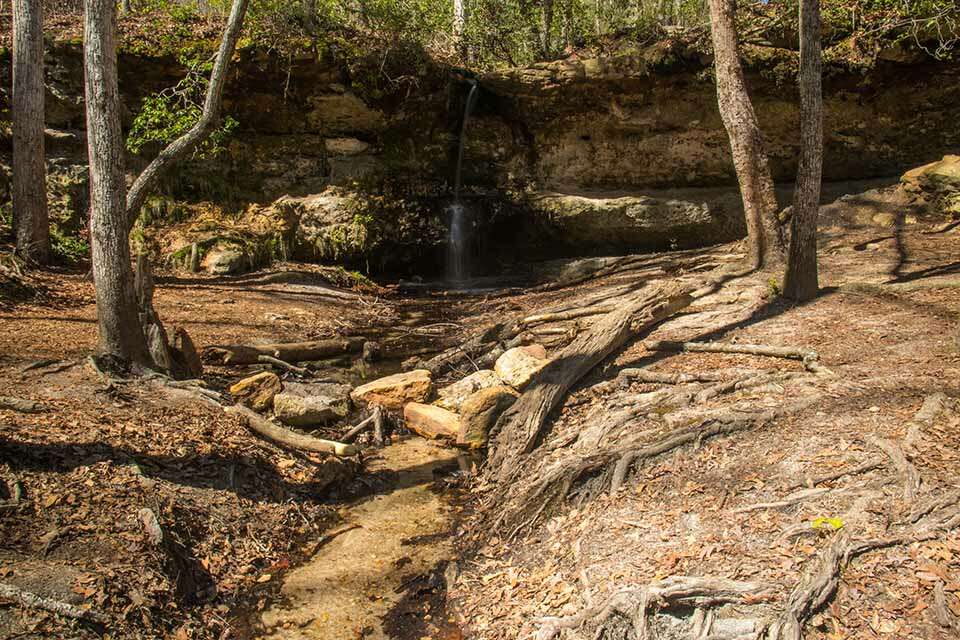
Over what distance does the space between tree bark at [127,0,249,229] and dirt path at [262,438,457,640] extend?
4.33 meters

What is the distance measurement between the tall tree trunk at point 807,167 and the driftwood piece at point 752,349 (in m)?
1.97

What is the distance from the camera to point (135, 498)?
16.1 ft

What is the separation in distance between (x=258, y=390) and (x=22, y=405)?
8.65 ft

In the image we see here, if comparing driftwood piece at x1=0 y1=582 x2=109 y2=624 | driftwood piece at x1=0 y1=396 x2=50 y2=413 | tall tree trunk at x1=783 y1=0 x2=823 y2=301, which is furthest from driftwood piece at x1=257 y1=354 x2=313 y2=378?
tall tree trunk at x1=783 y1=0 x2=823 y2=301

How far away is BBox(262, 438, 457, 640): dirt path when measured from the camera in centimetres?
443

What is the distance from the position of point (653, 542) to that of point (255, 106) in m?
15.2

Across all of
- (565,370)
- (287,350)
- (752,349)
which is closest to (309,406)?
(287,350)

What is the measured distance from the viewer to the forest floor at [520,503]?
384cm

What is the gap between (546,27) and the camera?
17.6 meters

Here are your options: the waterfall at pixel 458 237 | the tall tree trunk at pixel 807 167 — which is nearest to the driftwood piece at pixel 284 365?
the tall tree trunk at pixel 807 167

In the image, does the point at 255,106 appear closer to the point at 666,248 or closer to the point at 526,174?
the point at 526,174

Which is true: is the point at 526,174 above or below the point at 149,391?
above

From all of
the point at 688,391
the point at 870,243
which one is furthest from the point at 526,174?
the point at 688,391

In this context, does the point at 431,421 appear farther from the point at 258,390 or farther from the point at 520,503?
the point at 520,503
